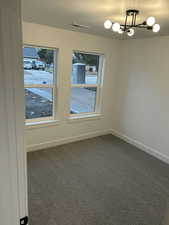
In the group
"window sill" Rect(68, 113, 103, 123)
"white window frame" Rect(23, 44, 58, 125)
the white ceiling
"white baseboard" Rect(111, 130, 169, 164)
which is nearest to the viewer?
the white ceiling

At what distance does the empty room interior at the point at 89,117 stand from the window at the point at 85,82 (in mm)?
Result: 22

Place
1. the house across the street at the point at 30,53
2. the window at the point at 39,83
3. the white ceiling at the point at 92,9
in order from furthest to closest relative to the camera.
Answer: the window at the point at 39,83 → the house across the street at the point at 30,53 → the white ceiling at the point at 92,9

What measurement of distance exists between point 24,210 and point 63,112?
2933 millimetres

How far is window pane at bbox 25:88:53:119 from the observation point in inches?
134

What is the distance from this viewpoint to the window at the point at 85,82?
12.4ft

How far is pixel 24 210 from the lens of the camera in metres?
0.81

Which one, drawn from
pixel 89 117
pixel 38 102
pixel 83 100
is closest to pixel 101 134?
pixel 89 117

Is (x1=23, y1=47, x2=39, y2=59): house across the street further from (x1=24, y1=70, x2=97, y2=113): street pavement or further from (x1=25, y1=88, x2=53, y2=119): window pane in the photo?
(x1=25, y1=88, x2=53, y2=119): window pane

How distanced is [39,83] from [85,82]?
1.09 m

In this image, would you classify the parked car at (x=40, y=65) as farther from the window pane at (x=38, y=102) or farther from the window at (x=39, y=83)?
the window pane at (x=38, y=102)

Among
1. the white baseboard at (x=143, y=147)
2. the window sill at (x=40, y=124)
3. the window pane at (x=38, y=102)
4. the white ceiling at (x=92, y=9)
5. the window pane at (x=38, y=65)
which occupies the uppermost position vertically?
the white ceiling at (x=92, y=9)

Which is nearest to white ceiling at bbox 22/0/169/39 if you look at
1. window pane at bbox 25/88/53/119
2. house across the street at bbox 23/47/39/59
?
house across the street at bbox 23/47/39/59

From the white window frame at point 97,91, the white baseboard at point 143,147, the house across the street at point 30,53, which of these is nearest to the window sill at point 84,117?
the white window frame at point 97,91

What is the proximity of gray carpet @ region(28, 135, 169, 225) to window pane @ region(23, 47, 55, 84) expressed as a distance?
1.46 m
